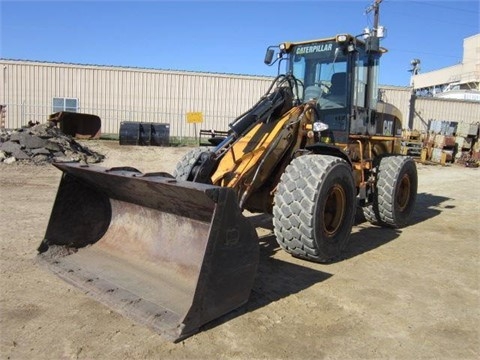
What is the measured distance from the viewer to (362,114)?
6.98 meters

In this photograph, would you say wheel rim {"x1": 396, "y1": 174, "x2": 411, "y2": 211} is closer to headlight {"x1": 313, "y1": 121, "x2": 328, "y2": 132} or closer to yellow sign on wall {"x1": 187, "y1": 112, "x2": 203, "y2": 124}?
headlight {"x1": 313, "y1": 121, "x2": 328, "y2": 132}

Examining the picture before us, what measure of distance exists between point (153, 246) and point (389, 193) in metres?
4.14

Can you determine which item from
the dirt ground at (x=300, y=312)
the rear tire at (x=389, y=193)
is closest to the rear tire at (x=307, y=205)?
the dirt ground at (x=300, y=312)

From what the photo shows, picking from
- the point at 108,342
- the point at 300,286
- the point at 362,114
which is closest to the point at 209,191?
the point at 108,342

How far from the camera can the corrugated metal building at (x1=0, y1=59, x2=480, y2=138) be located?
25.5 meters

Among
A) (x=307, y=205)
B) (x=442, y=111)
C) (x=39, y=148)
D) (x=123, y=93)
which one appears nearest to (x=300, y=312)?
(x=307, y=205)

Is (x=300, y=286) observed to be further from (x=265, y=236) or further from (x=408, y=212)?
(x=408, y=212)

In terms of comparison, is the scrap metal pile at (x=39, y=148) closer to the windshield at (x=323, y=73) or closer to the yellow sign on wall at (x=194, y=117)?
the windshield at (x=323, y=73)

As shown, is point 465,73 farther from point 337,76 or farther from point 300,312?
point 300,312

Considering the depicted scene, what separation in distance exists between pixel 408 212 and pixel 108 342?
6002mm

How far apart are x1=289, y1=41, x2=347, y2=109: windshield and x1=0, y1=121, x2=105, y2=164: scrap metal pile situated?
867 cm

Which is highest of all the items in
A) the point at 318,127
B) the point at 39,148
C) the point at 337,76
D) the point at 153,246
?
the point at 337,76

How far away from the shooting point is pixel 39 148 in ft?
45.2

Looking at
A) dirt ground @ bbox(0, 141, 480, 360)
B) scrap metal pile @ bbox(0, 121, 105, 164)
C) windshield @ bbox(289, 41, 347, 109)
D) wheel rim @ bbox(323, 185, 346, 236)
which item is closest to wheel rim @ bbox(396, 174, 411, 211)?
dirt ground @ bbox(0, 141, 480, 360)
